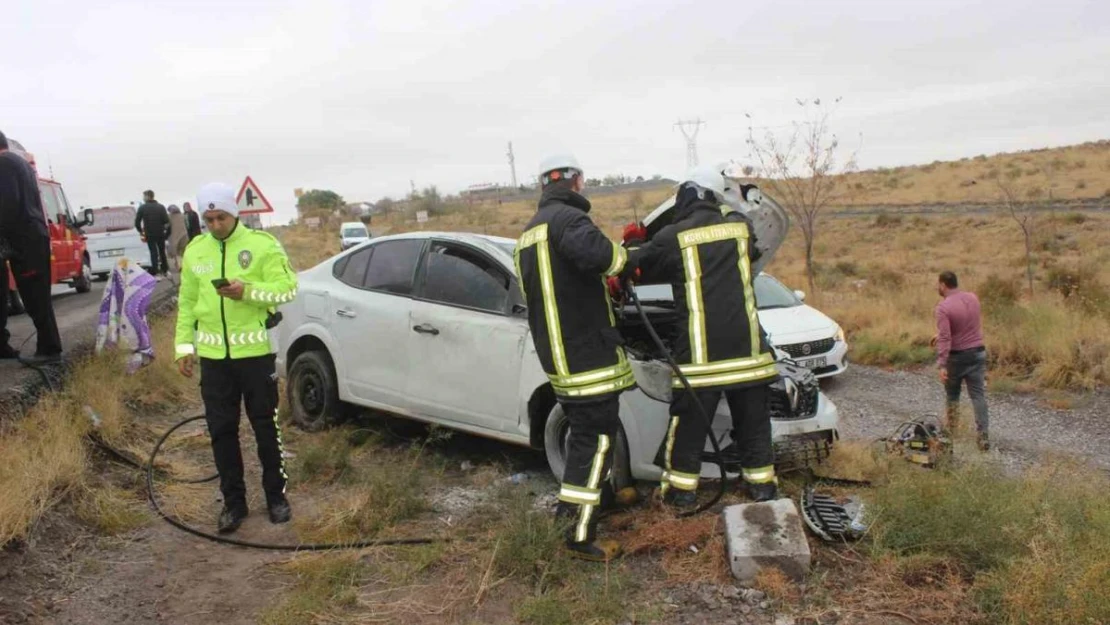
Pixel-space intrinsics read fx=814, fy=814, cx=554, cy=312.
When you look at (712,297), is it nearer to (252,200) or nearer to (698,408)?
(698,408)

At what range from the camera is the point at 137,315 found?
6945 mm

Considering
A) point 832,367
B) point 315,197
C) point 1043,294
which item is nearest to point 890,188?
point 1043,294

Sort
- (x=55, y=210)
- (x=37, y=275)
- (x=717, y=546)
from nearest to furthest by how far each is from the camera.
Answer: (x=717, y=546) → (x=37, y=275) → (x=55, y=210)

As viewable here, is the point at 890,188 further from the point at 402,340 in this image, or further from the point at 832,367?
the point at 402,340

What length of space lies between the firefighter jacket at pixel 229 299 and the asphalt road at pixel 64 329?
200cm

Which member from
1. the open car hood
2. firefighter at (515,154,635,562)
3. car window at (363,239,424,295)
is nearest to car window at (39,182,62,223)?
car window at (363,239,424,295)

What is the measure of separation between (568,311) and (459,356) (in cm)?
156

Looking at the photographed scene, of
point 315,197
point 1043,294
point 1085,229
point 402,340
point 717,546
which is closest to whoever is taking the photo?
point 717,546

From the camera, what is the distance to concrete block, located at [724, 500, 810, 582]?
12.0 ft

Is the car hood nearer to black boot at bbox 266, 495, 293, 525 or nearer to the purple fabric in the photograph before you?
black boot at bbox 266, 495, 293, 525

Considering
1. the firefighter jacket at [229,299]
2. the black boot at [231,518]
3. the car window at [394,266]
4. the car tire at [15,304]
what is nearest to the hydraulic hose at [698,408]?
the firefighter jacket at [229,299]

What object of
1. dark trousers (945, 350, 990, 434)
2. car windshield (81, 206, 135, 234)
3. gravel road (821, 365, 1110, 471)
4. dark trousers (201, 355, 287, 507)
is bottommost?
gravel road (821, 365, 1110, 471)

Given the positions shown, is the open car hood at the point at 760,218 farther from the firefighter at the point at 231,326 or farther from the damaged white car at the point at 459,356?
the firefighter at the point at 231,326

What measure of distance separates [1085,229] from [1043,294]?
12.7 metres
